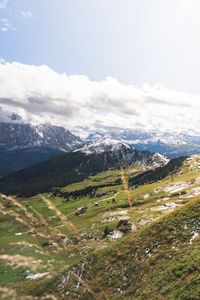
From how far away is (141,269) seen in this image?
27.7m

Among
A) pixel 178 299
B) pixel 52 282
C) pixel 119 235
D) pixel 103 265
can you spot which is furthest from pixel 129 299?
pixel 119 235

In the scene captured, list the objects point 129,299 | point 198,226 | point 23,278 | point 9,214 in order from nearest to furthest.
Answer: point 9,214, point 129,299, point 198,226, point 23,278

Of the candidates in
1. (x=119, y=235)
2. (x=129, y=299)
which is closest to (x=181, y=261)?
(x=129, y=299)

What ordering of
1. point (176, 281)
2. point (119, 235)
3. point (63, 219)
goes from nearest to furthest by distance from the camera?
point (63, 219) < point (176, 281) < point (119, 235)

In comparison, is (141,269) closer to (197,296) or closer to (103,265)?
(103,265)

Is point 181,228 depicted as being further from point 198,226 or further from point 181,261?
point 181,261

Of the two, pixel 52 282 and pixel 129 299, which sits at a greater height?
pixel 129 299

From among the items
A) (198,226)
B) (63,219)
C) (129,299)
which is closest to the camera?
(63,219)

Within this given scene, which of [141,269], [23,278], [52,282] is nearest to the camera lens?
[141,269]

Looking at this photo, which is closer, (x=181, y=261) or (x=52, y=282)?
(x=181, y=261)

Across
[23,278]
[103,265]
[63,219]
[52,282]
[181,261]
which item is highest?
[63,219]

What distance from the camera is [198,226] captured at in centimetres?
3139

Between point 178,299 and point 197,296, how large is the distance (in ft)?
4.53

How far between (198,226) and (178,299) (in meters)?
13.4
